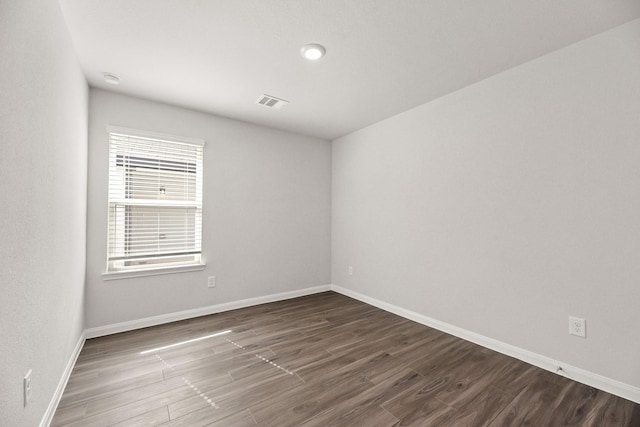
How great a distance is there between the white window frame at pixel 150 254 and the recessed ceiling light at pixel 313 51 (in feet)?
5.92

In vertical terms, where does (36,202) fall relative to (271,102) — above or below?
below

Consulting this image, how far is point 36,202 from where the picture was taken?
4.60 feet

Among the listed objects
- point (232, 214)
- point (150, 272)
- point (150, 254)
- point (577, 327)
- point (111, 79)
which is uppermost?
point (111, 79)

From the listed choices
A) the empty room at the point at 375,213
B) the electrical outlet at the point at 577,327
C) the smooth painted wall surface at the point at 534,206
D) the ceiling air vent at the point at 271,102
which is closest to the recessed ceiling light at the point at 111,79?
the empty room at the point at 375,213

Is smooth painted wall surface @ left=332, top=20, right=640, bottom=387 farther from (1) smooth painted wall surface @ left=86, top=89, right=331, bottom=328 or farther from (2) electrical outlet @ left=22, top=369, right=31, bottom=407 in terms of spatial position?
(2) electrical outlet @ left=22, top=369, right=31, bottom=407

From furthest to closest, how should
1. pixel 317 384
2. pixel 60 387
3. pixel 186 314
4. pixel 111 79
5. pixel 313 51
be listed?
1. pixel 186 314
2. pixel 111 79
3. pixel 313 51
4. pixel 317 384
5. pixel 60 387

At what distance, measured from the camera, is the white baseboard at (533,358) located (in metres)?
1.83

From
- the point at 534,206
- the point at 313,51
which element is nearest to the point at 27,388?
the point at 313,51

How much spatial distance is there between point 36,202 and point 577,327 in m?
3.57

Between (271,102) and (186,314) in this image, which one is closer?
(271,102)

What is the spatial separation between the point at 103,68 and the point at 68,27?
1.71ft

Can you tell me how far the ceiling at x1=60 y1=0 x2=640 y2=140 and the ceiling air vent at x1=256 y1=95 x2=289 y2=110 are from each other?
0.10 metres

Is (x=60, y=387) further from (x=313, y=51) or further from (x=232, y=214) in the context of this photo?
(x=313, y=51)

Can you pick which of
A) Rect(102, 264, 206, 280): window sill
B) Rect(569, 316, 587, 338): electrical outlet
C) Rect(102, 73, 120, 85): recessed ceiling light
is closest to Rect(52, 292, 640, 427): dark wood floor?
Rect(569, 316, 587, 338): electrical outlet
